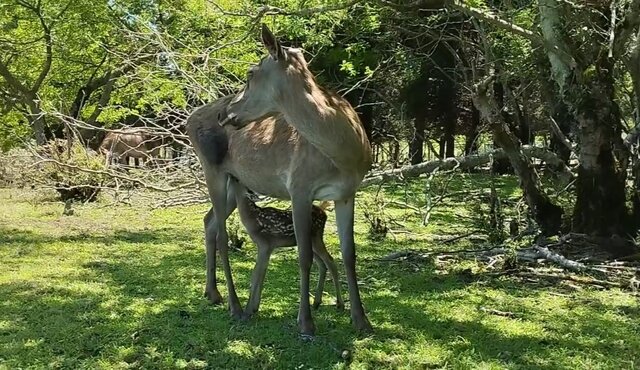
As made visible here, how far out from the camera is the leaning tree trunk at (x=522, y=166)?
9.10 m

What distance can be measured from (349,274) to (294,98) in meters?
1.44

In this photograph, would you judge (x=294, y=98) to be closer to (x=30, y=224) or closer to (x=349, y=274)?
(x=349, y=274)

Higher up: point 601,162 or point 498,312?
point 601,162

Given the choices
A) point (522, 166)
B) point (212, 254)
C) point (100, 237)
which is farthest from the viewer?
point (100, 237)

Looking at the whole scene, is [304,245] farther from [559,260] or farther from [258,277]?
[559,260]

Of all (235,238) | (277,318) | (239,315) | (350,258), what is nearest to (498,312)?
(350,258)

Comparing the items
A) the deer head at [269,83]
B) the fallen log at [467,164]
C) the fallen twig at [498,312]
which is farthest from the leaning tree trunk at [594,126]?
the deer head at [269,83]

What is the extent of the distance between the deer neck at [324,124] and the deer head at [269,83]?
0.07 m

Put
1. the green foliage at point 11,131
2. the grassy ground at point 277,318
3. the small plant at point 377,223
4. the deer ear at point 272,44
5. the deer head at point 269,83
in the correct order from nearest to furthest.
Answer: the grassy ground at point 277,318, the deer ear at point 272,44, the deer head at point 269,83, the small plant at point 377,223, the green foliage at point 11,131

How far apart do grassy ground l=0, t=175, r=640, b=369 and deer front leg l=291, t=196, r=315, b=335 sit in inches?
6.0

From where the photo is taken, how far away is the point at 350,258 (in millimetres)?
5754

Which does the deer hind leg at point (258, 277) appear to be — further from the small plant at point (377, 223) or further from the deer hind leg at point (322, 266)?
the small plant at point (377, 223)

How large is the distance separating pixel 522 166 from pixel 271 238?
4.53 m

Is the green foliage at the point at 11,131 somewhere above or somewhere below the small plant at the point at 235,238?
above
